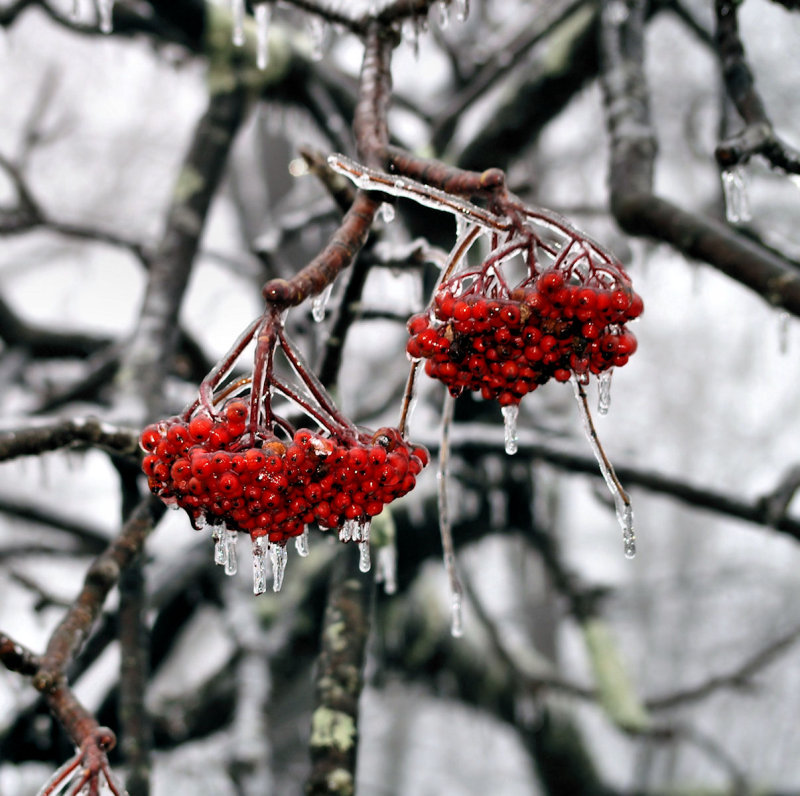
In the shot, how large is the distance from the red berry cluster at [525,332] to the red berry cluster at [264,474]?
185 mm

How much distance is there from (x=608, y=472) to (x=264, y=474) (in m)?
0.61

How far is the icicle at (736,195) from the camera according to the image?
202 cm

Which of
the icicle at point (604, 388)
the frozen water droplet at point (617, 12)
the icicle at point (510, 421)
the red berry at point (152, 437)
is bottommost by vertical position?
the red berry at point (152, 437)

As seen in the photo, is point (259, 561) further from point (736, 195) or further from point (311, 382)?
Result: point (736, 195)

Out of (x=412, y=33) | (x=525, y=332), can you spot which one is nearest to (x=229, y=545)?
(x=525, y=332)

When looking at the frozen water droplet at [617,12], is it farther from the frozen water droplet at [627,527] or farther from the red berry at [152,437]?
the red berry at [152,437]

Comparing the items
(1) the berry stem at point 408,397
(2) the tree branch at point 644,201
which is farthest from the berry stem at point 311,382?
(2) the tree branch at point 644,201

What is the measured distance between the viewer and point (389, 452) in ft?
4.31

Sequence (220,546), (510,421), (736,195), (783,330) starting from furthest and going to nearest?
(783,330) → (736,195) → (510,421) → (220,546)

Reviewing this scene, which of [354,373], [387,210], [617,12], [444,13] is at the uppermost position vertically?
[354,373]

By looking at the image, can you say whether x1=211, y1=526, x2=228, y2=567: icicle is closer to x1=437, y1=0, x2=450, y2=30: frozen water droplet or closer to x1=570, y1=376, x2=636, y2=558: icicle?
x1=570, y1=376, x2=636, y2=558: icicle

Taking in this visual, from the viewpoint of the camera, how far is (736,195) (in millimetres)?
2158

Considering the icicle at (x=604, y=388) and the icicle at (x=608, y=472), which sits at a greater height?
the icicle at (x=604, y=388)

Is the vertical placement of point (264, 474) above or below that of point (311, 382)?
below
